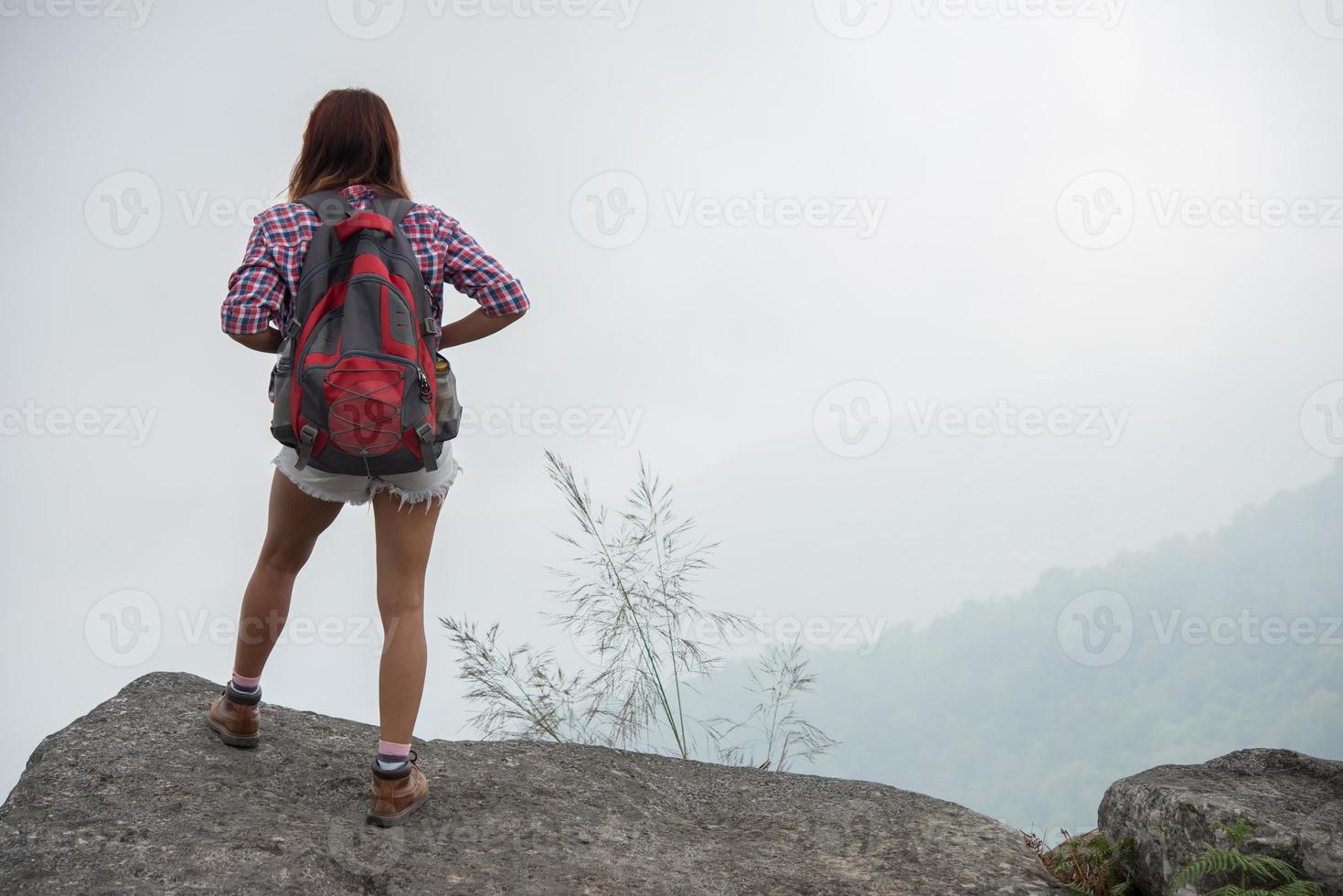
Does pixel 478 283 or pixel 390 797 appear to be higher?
pixel 478 283

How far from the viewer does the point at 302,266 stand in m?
2.64

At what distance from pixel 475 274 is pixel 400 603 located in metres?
0.84

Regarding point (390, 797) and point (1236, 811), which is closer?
point (1236, 811)

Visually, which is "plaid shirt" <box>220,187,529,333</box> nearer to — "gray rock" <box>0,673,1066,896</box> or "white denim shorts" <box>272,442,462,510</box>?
"white denim shorts" <box>272,442,462,510</box>

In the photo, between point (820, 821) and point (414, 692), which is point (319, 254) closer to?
point (414, 692)

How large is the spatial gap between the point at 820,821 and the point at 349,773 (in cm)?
138

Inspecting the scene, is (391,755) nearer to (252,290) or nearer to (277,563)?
(277,563)

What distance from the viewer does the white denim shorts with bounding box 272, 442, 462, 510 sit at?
268 cm

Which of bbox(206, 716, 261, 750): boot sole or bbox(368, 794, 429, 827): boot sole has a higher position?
bbox(206, 716, 261, 750): boot sole

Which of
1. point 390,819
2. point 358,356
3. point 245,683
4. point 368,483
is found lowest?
point 390,819

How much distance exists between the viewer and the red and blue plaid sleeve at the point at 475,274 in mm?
2801

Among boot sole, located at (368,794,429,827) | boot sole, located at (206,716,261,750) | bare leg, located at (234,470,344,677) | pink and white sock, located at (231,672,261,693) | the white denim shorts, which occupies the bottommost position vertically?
boot sole, located at (368,794,429,827)

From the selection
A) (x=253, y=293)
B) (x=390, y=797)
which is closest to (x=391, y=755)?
(x=390, y=797)

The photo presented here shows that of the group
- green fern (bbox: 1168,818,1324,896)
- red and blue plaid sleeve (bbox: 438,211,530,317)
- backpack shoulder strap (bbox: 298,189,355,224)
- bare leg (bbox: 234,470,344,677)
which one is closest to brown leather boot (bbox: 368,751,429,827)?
bare leg (bbox: 234,470,344,677)
